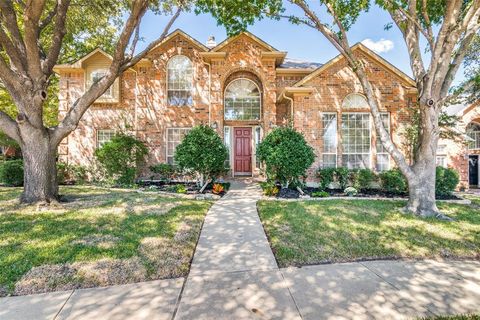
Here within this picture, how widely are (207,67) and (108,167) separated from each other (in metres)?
7.08

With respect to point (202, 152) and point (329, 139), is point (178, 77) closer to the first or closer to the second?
point (202, 152)

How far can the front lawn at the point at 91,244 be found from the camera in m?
3.25

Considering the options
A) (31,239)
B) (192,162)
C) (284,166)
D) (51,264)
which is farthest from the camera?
(192,162)

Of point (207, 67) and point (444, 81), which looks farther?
point (207, 67)

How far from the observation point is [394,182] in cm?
984

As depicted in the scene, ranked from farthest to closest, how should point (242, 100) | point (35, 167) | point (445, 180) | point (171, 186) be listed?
point (242, 100)
point (171, 186)
point (445, 180)
point (35, 167)

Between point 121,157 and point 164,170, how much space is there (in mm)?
2045

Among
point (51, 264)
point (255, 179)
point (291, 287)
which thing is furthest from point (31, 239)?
point (255, 179)

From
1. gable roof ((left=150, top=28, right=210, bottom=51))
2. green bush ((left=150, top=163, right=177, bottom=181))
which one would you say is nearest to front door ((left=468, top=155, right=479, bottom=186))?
gable roof ((left=150, top=28, right=210, bottom=51))

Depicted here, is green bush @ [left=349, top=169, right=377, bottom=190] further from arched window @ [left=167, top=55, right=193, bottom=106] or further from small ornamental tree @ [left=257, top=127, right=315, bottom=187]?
arched window @ [left=167, top=55, right=193, bottom=106]

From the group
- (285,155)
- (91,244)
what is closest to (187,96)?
(285,155)

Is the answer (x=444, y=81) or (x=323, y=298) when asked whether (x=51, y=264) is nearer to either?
(x=323, y=298)

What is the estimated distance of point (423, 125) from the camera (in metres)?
6.37

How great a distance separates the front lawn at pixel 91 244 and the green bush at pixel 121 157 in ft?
14.9
